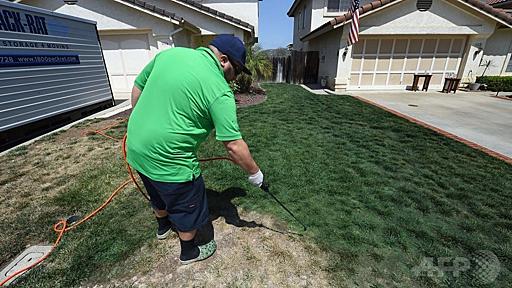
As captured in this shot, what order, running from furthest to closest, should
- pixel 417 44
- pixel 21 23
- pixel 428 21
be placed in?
pixel 417 44, pixel 428 21, pixel 21 23

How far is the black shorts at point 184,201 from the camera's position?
64.8 inches

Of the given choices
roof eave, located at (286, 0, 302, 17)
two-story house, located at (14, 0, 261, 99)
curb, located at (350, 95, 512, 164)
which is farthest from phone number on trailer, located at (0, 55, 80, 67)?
roof eave, located at (286, 0, 302, 17)

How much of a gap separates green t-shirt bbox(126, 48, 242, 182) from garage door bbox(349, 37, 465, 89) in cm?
1094

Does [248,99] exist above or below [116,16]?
below

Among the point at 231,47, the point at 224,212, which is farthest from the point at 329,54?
the point at 231,47

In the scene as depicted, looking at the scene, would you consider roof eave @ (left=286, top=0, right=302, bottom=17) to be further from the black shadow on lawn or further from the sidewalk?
the black shadow on lawn

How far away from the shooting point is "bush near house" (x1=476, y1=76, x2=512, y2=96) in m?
10.8

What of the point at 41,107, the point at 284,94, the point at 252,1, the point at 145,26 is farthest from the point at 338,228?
the point at 252,1

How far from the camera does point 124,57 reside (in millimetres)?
10219

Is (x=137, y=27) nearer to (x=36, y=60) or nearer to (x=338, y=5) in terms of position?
(x=36, y=60)

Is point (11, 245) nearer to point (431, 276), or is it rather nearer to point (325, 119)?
point (431, 276)

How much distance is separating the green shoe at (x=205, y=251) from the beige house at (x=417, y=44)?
10229mm

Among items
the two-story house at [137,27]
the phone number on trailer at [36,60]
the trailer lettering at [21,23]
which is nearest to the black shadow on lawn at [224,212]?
the phone number on trailer at [36,60]

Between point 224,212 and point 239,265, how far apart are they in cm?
72
